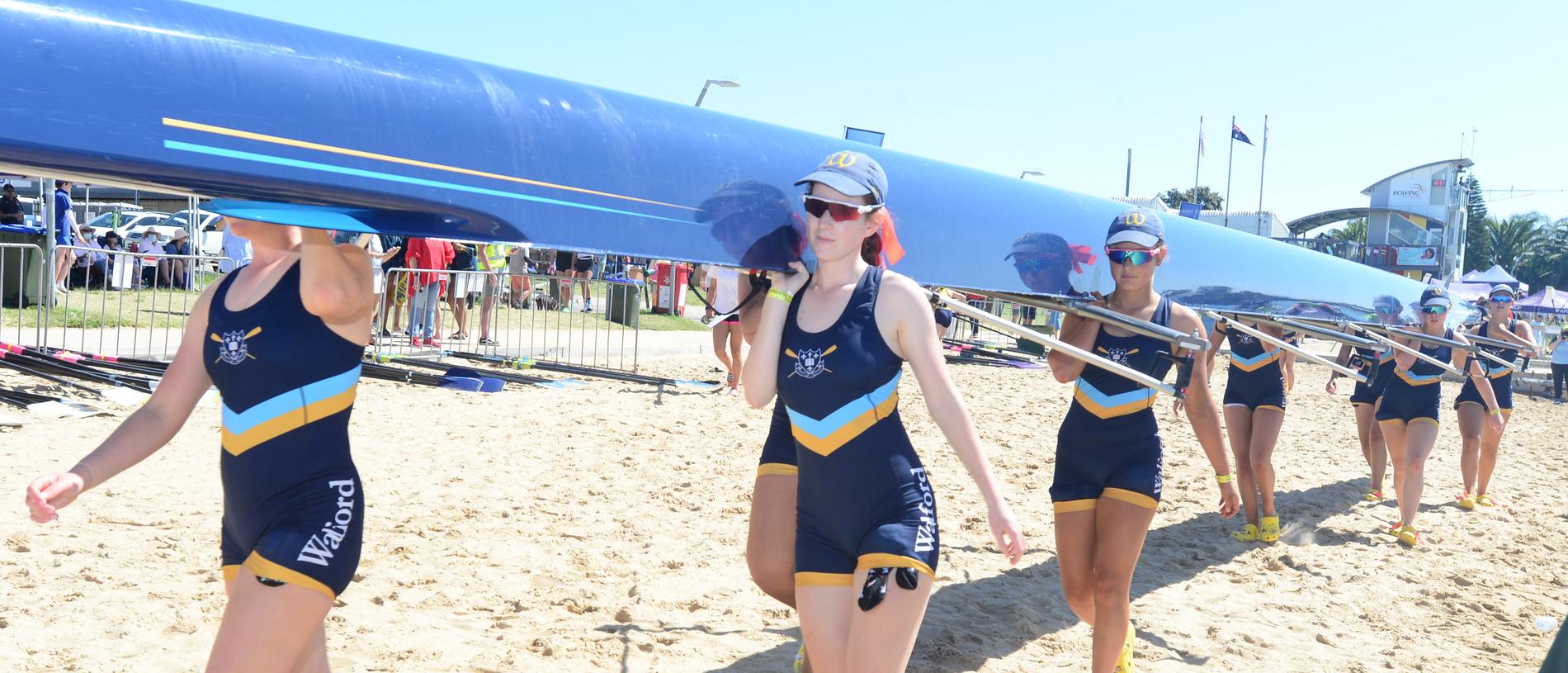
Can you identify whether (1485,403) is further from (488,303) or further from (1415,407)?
(488,303)

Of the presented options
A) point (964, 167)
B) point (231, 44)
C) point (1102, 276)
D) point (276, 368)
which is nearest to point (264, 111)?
point (231, 44)

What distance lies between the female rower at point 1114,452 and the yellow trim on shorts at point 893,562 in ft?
4.31

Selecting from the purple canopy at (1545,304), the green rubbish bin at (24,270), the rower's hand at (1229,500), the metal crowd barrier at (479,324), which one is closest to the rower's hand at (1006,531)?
the rower's hand at (1229,500)

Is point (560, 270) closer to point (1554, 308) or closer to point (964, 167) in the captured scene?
point (964, 167)

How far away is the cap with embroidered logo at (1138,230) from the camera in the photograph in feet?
13.7

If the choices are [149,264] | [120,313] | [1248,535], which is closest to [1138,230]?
[1248,535]

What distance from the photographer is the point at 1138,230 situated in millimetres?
4211

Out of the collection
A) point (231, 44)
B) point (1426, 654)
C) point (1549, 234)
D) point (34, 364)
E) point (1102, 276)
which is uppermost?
point (1549, 234)

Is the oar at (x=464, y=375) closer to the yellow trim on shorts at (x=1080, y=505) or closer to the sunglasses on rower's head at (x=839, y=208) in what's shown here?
the yellow trim on shorts at (x=1080, y=505)

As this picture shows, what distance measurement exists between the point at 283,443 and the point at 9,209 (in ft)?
42.6

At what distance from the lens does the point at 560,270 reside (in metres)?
19.2

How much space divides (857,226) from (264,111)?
154 centimetres

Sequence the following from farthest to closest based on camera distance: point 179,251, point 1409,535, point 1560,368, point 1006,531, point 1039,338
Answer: point 1560,368 < point 179,251 < point 1409,535 < point 1039,338 < point 1006,531

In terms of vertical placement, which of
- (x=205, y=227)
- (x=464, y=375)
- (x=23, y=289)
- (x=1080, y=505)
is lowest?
(x=464, y=375)
